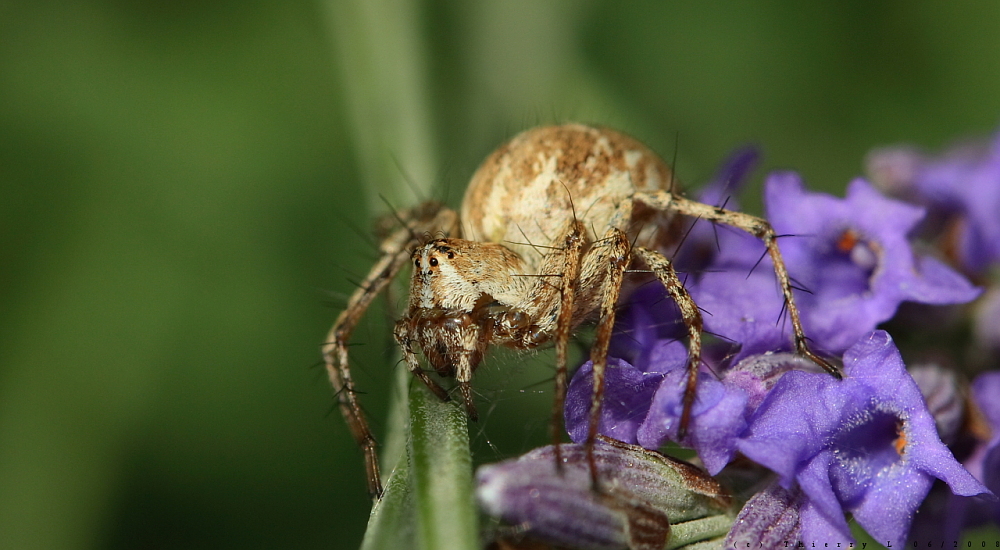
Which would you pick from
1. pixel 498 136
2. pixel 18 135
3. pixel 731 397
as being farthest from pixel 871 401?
pixel 18 135

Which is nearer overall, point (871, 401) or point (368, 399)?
point (871, 401)

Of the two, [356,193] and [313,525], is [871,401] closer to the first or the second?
[313,525]

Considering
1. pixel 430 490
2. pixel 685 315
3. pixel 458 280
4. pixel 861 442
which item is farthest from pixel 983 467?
pixel 430 490

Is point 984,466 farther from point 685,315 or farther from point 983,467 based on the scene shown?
point 685,315

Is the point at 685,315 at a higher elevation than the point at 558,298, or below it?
below

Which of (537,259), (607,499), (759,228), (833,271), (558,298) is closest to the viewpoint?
(607,499)

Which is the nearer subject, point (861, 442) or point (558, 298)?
point (861, 442)
